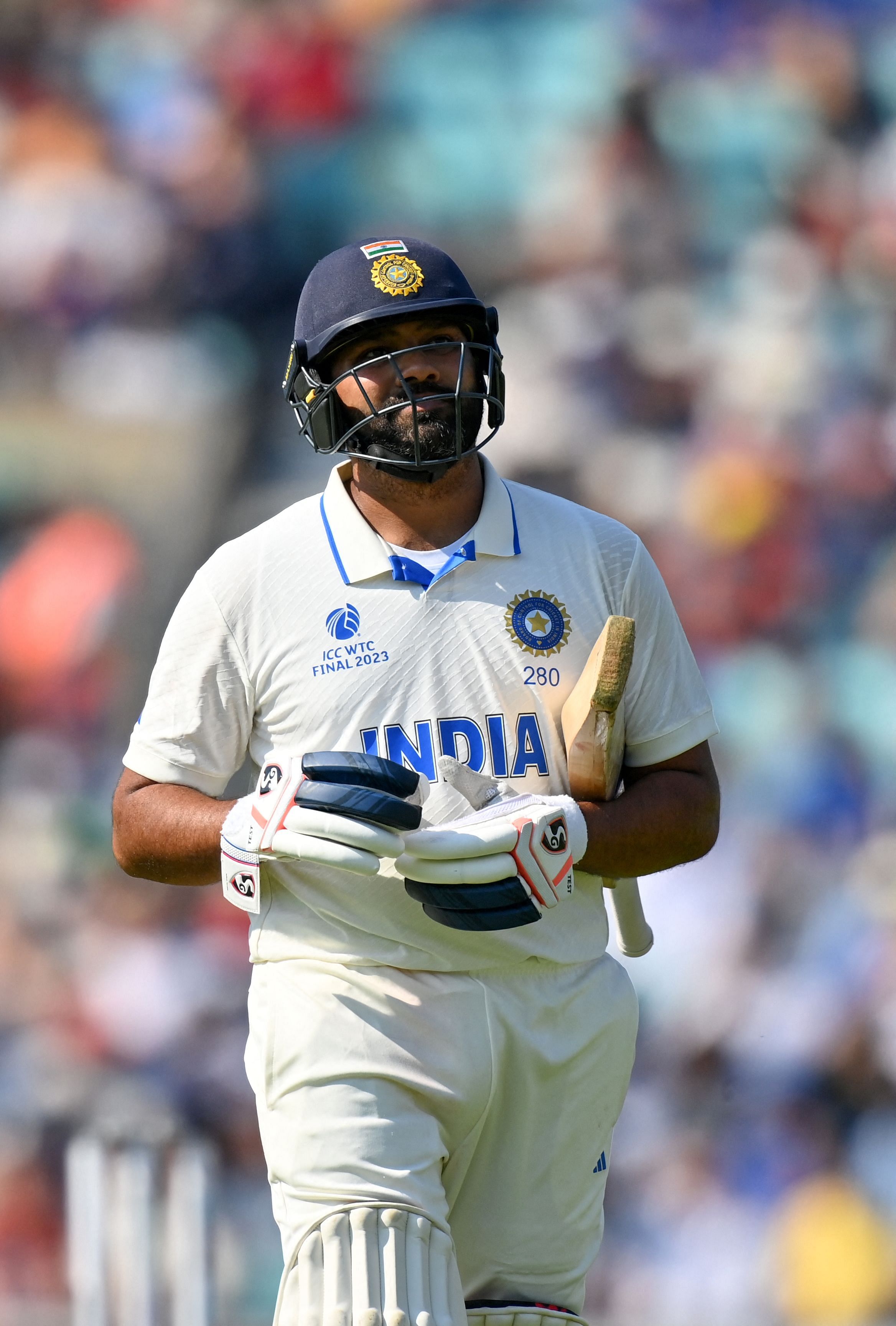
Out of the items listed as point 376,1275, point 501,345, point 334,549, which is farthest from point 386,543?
point 501,345

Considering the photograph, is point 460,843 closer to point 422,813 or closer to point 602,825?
point 422,813

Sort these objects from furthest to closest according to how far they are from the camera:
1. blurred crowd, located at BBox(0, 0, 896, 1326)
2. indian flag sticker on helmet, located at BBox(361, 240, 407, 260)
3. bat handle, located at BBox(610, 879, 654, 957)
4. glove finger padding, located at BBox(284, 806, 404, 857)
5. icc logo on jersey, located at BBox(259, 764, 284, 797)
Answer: blurred crowd, located at BBox(0, 0, 896, 1326) < bat handle, located at BBox(610, 879, 654, 957) < indian flag sticker on helmet, located at BBox(361, 240, 407, 260) < icc logo on jersey, located at BBox(259, 764, 284, 797) < glove finger padding, located at BBox(284, 806, 404, 857)

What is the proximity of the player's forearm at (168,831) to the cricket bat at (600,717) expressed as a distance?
44cm

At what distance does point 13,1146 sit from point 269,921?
1.94 metres

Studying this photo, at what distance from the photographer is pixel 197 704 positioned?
2.09 meters

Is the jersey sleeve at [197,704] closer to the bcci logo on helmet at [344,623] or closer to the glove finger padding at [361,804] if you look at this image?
the bcci logo on helmet at [344,623]

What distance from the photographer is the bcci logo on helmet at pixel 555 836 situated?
1.85 meters

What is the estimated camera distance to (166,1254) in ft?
11.8

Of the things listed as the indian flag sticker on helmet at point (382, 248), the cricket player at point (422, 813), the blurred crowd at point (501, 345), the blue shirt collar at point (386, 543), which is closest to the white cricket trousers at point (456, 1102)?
the cricket player at point (422, 813)

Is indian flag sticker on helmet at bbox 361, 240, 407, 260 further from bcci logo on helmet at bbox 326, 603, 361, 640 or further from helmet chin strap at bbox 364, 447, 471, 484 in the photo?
bcci logo on helmet at bbox 326, 603, 361, 640

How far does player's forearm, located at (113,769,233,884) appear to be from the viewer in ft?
6.72

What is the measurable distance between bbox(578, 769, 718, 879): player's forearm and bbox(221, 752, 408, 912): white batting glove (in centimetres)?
30

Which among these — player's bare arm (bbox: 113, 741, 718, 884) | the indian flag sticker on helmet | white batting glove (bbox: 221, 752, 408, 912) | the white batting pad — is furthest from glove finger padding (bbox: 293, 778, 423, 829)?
the indian flag sticker on helmet

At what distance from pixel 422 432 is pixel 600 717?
1.44 ft
